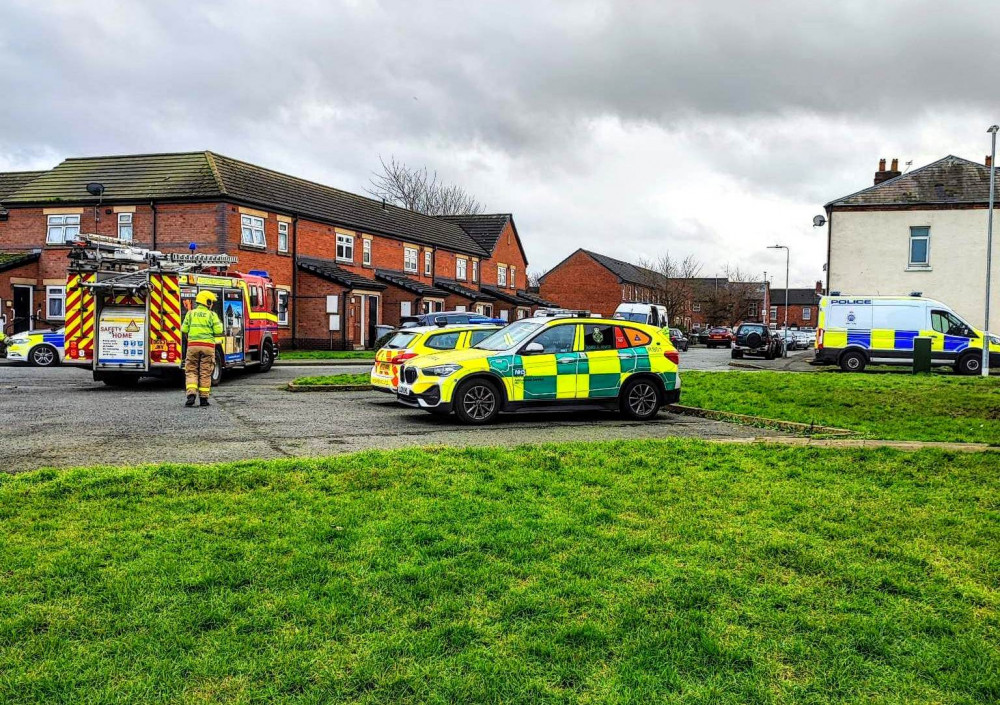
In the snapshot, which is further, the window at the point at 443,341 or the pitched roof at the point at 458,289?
the pitched roof at the point at 458,289

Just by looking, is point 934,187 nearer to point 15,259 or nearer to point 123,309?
point 123,309

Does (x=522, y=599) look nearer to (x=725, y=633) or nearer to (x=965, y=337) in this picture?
(x=725, y=633)

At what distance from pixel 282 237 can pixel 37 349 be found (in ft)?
46.7

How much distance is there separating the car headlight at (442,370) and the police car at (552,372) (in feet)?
0.05

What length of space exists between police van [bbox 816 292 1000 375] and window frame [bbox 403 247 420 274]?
1103 inches

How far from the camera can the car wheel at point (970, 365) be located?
2348 centimetres

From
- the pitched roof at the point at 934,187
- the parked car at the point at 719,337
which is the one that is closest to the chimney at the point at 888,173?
the pitched roof at the point at 934,187

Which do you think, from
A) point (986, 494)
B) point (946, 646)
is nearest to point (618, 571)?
point (946, 646)

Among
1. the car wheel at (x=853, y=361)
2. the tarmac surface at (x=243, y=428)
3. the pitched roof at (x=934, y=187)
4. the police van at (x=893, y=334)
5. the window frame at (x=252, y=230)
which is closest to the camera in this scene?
the tarmac surface at (x=243, y=428)

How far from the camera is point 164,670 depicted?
3354 mm

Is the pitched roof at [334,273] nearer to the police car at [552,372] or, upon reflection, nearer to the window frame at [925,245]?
the window frame at [925,245]

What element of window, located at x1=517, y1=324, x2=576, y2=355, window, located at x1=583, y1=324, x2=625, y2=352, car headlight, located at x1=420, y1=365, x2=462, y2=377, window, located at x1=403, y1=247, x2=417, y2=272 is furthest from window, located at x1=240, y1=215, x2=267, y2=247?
window, located at x1=583, y1=324, x2=625, y2=352

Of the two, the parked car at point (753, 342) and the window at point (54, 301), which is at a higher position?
the window at point (54, 301)

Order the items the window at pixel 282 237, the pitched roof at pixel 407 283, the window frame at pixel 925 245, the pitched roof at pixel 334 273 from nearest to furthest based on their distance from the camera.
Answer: the window frame at pixel 925 245
the window at pixel 282 237
the pitched roof at pixel 334 273
the pitched roof at pixel 407 283
